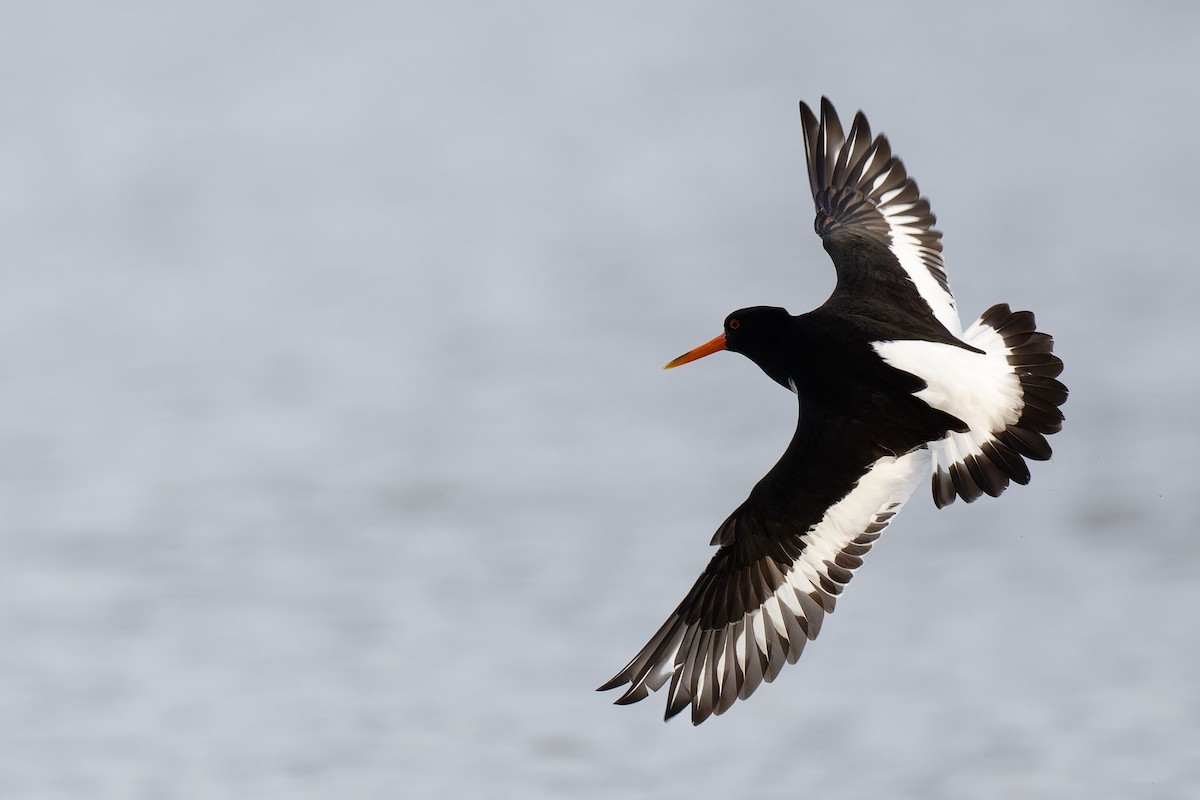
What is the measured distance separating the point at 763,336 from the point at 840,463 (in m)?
0.66

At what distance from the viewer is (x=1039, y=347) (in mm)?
6152

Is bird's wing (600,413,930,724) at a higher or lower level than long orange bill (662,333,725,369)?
lower

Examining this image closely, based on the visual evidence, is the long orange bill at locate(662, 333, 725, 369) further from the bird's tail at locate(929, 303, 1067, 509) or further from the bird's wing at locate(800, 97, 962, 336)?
the bird's tail at locate(929, 303, 1067, 509)

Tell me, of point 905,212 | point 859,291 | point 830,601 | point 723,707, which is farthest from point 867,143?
point 723,707

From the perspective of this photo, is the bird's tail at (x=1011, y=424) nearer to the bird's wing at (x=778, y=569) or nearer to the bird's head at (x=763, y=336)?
the bird's wing at (x=778, y=569)

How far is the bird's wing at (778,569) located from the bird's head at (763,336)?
29 centimetres

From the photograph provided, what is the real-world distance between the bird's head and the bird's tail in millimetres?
718

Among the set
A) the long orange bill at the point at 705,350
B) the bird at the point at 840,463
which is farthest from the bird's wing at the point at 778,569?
the long orange bill at the point at 705,350

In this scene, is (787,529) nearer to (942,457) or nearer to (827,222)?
(942,457)

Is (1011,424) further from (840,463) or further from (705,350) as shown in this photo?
(705,350)

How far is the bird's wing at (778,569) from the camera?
611 centimetres

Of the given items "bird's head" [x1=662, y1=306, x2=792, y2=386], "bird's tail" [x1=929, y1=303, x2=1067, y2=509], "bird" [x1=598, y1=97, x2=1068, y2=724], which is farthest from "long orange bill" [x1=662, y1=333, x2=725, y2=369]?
"bird's tail" [x1=929, y1=303, x2=1067, y2=509]

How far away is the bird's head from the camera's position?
6426 millimetres

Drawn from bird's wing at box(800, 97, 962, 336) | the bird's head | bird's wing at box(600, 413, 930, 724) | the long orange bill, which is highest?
bird's wing at box(800, 97, 962, 336)
